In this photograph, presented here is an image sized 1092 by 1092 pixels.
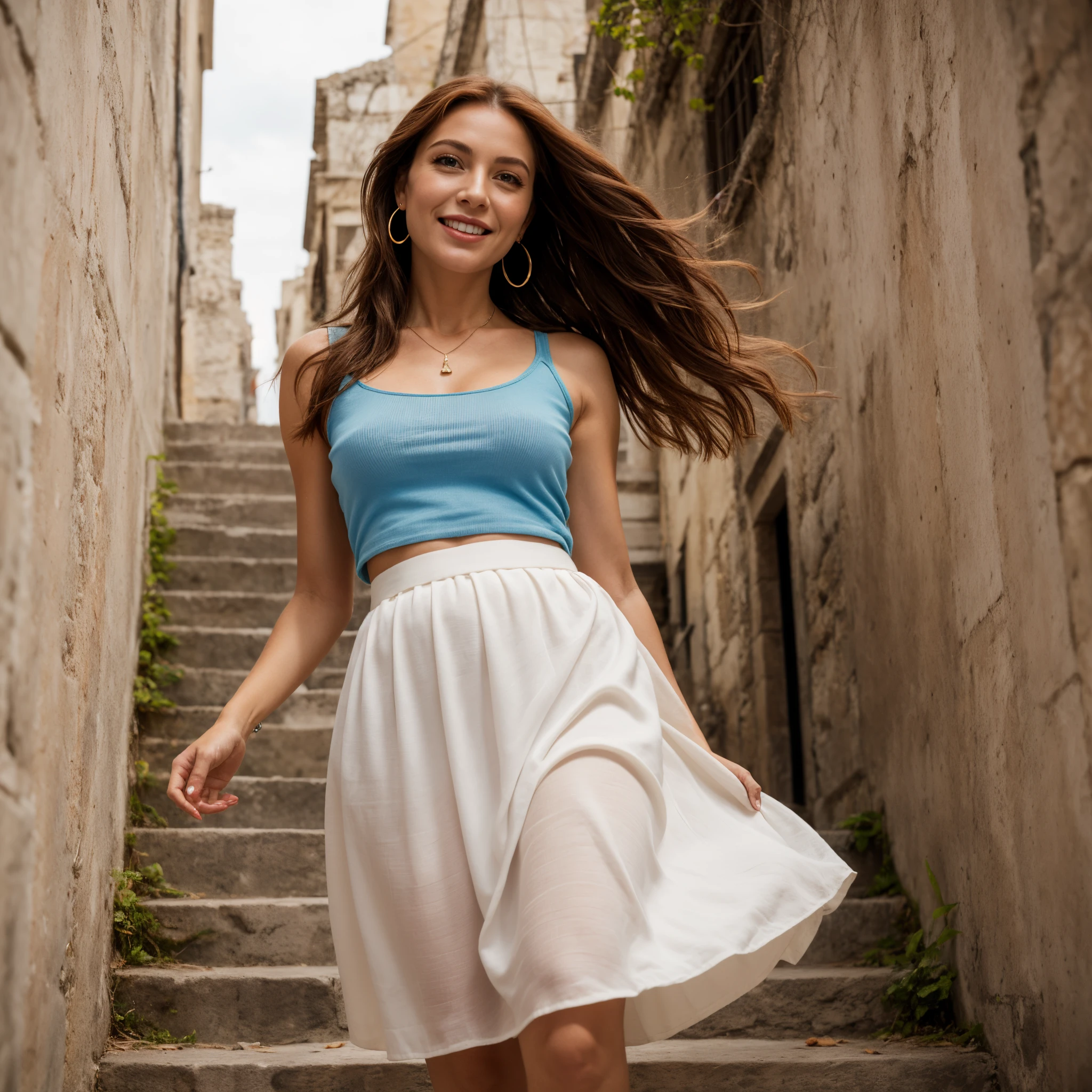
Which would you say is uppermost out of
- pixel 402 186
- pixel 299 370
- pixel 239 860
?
pixel 402 186

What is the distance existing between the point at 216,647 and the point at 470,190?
3.54m

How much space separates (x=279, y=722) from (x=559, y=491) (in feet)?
11.0

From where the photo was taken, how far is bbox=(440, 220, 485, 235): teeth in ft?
7.89

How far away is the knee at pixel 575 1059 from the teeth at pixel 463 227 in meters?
1.39

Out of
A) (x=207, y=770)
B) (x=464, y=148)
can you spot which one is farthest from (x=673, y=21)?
(x=207, y=770)

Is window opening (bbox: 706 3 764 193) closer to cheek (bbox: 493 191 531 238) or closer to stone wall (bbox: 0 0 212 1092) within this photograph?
stone wall (bbox: 0 0 212 1092)

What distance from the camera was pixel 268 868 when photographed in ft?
13.6

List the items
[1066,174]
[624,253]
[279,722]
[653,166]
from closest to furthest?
[1066,174] → [624,253] → [279,722] → [653,166]

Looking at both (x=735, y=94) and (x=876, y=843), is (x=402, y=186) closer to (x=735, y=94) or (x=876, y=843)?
(x=876, y=843)

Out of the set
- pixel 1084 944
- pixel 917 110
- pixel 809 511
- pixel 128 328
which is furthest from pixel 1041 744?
pixel 809 511

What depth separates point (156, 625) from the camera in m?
5.40

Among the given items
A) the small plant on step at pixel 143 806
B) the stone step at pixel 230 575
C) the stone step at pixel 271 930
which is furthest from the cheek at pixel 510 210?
the stone step at pixel 230 575

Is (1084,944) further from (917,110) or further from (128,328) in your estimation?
(128,328)

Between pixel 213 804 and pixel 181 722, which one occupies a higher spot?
pixel 213 804
